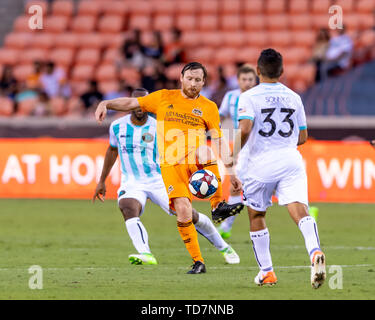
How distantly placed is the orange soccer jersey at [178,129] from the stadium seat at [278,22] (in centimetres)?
1479

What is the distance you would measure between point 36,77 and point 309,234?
15115 mm

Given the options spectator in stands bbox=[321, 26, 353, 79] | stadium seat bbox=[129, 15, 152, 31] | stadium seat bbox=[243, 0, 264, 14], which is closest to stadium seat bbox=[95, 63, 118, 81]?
stadium seat bbox=[129, 15, 152, 31]

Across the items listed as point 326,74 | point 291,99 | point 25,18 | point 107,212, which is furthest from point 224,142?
point 25,18

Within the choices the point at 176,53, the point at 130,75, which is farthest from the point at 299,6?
the point at 130,75

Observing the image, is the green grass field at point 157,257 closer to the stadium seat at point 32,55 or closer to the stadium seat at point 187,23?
the stadium seat at point 32,55

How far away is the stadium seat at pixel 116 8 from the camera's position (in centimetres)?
2477

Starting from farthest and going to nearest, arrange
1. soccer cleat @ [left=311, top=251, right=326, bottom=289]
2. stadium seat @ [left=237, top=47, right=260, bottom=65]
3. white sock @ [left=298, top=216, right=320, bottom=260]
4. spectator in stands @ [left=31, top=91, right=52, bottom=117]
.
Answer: stadium seat @ [left=237, top=47, right=260, bottom=65] < spectator in stands @ [left=31, top=91, right=52, bottom=117] < white sock @ [left=298, top=216, right=320, bottom=260] < soccer cleat @ [left=311, top=251, right=326, bottom=289]

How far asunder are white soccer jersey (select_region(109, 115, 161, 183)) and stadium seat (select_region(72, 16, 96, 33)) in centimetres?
1459

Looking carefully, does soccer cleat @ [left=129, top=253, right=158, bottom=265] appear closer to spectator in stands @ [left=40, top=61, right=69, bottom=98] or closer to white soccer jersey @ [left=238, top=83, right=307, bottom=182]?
white soccer jersey @ [left=238, top=83, right=307, bottom=182]

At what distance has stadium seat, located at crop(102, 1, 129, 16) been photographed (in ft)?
81.3

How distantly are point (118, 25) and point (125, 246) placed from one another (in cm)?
1373

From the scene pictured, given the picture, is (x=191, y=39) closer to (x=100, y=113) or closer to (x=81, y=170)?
(x=81, y=170)

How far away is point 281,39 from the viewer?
22.9 m
